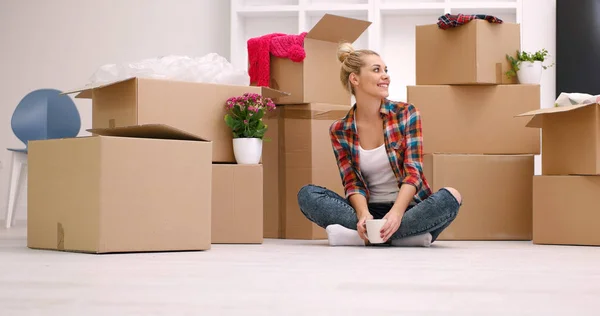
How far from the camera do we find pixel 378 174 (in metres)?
2.76

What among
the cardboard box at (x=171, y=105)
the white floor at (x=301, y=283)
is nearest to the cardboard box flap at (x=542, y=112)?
the white floor at (x=301, y=283)

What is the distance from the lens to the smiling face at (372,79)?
274 centimetres

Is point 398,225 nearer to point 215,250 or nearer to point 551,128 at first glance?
point 215,250

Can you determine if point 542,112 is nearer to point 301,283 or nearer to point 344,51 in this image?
point 344,51

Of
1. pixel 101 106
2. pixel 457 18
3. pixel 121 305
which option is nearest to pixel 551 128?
pixel 457 18

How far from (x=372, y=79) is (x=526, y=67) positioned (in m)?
0.76

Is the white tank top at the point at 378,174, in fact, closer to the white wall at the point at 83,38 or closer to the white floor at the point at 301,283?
the white floor at the point at 301,283

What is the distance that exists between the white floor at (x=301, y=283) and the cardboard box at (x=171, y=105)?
0.55 m

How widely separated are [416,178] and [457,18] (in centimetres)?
83

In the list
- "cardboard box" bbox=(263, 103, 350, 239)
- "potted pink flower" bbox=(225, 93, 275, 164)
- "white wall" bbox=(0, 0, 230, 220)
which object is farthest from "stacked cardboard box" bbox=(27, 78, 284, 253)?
"white wall" bbox=(0, 0, 230, 220)

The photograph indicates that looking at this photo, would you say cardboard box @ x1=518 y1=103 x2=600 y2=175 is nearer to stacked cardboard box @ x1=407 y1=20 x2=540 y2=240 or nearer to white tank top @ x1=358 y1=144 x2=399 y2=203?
stacked cardboard box @ x1=407 y1=20 x2=540 y2=240

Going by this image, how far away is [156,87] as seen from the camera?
8.91ft

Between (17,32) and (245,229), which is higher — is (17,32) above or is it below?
above

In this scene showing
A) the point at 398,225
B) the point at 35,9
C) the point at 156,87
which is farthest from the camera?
the point at 35,9
